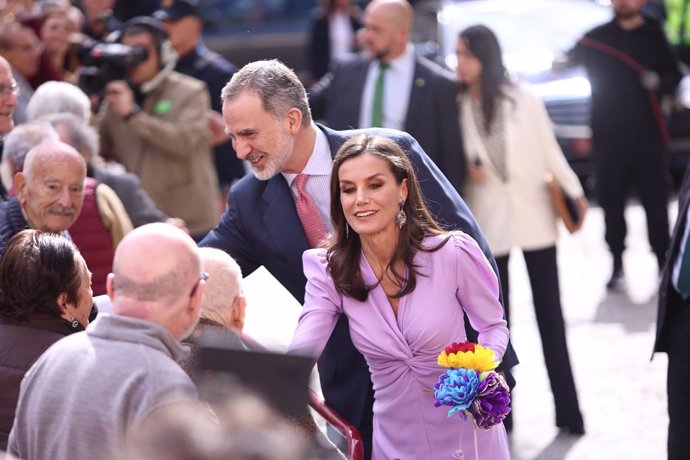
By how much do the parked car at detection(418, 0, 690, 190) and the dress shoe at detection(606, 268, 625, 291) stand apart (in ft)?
10.4

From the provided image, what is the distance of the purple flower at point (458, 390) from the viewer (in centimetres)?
428

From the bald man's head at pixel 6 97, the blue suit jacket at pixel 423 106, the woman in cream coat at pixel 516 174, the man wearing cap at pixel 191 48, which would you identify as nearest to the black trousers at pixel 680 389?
the woman in cream coat at pixel 516 174

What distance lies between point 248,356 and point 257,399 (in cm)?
12

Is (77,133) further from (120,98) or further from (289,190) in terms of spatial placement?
(289,190)

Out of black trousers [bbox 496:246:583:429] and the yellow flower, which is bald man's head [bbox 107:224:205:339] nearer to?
the yellow flower

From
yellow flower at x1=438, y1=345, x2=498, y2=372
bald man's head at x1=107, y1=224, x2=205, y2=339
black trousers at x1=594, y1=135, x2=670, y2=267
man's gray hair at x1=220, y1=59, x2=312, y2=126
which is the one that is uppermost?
bald man's head at x1=107, y1=224, x2=205, y2=339

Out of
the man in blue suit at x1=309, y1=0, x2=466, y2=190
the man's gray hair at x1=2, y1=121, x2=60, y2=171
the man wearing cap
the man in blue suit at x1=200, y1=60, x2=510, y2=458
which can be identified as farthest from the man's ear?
the man wearing cap

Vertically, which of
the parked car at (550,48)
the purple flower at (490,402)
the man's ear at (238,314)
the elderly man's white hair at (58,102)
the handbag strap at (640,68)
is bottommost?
the parked car at (550,48)

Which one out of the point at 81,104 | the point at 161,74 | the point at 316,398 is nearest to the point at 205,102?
the point at 161,74

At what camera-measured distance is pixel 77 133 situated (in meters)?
6.93

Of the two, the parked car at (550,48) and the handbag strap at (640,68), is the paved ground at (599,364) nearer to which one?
the handbag strap at (640,68)

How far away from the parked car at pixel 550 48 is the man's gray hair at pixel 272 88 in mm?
8760

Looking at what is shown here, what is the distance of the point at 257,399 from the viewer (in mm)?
3443

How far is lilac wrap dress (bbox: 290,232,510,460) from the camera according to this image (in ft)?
15.2
